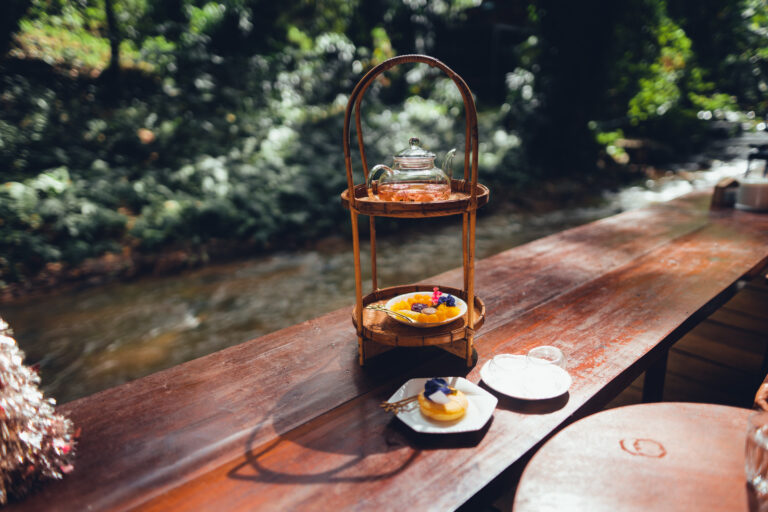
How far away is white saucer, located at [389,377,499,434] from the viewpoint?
1.18 metres

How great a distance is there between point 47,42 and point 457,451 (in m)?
10.1

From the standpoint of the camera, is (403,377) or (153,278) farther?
(153,278)

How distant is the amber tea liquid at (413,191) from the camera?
1.40 m

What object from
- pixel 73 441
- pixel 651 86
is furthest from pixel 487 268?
pixel 651 86

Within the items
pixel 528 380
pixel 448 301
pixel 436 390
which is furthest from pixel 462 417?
pixel 448 301

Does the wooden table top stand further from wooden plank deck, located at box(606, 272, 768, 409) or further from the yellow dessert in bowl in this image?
wooden plank deck, located at box(606, 272, 768, 409)

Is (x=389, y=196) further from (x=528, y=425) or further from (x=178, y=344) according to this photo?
(x=178, y=344)

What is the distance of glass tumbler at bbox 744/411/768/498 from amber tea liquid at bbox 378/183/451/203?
92 centimetres

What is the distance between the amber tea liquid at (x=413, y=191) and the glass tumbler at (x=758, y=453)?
3.02ft

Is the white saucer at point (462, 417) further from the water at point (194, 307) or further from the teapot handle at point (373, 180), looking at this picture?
the water at point (194, 307)

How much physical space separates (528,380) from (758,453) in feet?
2.12

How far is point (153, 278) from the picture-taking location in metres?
5.30

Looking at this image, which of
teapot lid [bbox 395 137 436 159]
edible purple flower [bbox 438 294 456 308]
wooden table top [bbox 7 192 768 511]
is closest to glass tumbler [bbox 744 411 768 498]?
wooden table top [bbox 7 192 768 511]

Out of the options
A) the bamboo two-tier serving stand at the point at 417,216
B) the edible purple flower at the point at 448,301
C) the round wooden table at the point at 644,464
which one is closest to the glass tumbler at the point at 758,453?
the round wooden table at the point at 644,464
